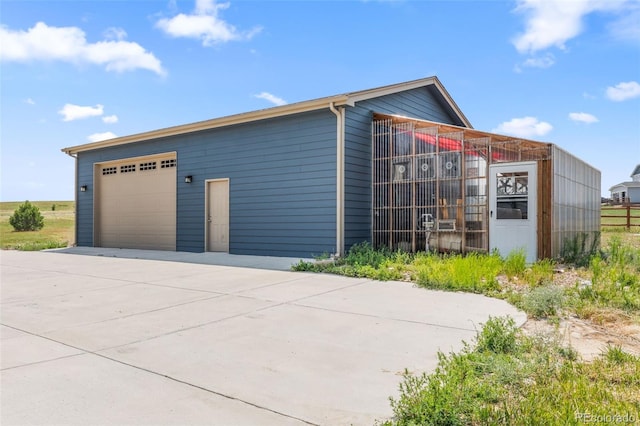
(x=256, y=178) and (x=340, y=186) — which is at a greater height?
(x=256, y=178)

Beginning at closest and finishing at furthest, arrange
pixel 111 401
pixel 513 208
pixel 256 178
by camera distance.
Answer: pixel 111 401
pixel 513 208
pixel 256 178

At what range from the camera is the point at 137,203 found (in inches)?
562

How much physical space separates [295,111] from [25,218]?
22.4 metres

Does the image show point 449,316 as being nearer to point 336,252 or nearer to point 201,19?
point 336,252

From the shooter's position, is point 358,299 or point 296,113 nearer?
point 358,299

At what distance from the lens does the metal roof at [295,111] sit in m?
9.40

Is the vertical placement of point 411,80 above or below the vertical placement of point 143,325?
above

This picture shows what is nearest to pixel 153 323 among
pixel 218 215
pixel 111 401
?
pixel 111 401

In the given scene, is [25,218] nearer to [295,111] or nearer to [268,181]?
[268,181]

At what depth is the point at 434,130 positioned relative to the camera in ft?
30.5

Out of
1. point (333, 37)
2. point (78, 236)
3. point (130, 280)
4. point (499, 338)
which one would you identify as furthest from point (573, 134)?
point (78, 236)

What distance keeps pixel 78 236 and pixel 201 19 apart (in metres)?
10.1

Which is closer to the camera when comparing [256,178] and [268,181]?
[268,181]

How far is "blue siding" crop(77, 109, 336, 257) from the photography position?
32.1 feet
